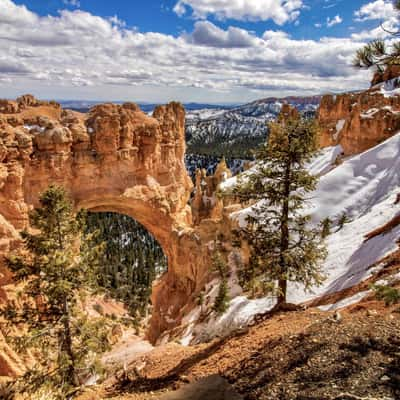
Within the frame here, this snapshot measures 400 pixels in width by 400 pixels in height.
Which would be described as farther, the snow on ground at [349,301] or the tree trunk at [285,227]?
the tree trunk at [285,227]

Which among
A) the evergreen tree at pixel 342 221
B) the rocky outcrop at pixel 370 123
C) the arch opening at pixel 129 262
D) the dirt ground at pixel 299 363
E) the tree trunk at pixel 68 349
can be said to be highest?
the rocky outcrop at pixel 370 123

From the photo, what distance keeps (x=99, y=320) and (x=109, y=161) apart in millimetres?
15368

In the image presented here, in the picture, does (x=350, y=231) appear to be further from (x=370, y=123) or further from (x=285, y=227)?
(x=370, y=123)

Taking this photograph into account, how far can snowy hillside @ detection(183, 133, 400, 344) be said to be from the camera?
48.5 ft

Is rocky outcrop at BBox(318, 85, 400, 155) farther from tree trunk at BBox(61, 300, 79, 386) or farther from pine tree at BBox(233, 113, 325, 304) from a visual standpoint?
tree trunk at BBox(61, 300, 79, 386)

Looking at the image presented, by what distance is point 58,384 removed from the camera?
10547 millimetres

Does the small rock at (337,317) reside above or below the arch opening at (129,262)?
above

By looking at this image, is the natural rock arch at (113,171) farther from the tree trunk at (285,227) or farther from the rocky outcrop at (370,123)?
the tree trunk at (285,227)

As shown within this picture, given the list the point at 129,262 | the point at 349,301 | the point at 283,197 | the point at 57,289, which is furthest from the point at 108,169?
the point at 129,262

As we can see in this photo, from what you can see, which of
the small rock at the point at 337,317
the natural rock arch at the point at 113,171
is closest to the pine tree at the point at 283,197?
the small rock at the point at 337,317

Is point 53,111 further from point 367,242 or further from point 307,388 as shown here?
point 307,388

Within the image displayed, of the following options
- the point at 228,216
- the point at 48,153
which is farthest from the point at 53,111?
the point at 228,216

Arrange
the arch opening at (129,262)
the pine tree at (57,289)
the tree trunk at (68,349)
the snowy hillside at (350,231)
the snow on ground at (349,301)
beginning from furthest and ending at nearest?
1. the arch opening at (129,262)
2. the snowy hillside at (350,231)
3. the tree trunk at (68,349)
4. the snow on ground at (349,301)
5. the pine tree at (57,289)

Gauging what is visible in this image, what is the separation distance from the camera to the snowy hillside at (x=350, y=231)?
14786 mm
